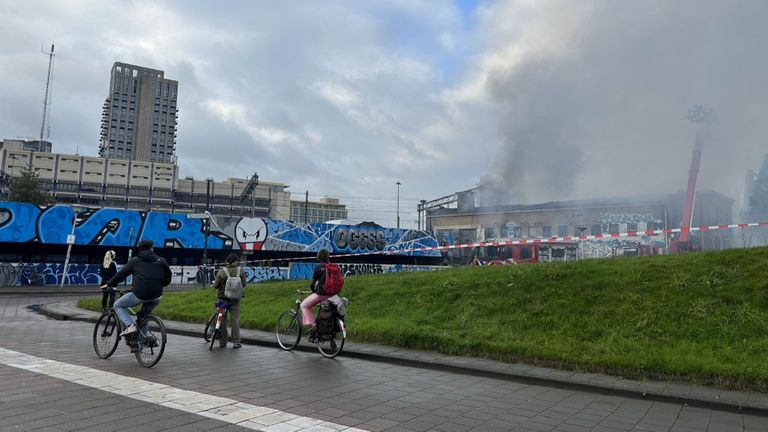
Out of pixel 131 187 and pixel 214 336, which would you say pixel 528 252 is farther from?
pixel 131 187

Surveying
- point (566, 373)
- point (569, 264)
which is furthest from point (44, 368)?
point (569, 264)

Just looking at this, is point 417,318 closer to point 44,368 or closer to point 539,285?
point 539,285

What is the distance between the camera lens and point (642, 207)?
35469mm

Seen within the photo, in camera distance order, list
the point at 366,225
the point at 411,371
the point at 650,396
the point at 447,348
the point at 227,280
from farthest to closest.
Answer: the point at 366,225
the point at 227,280
the point at 447,348
the point at 411,371
the point at 650,396

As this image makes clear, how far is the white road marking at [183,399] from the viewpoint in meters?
4.66

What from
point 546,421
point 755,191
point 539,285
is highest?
point 755,191

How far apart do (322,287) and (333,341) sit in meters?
0.89

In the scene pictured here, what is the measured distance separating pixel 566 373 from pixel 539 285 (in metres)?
3.05

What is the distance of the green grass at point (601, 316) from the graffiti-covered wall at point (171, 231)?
2369 cm

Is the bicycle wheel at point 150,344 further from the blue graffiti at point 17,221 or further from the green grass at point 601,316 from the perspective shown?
the blue graffiti at point 17,221

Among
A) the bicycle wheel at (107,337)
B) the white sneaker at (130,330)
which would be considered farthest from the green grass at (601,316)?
the white sneaker at (130,330)

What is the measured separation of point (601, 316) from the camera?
829 centimetres

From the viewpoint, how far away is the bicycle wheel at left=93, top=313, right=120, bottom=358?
25.6 ft

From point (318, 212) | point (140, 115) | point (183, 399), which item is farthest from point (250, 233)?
point (140, 115)
